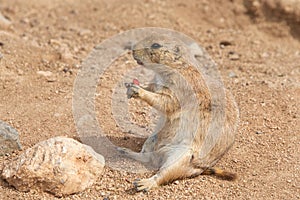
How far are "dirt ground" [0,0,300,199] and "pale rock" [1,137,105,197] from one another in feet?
0.25

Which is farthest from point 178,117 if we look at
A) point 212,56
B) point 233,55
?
point 233,55

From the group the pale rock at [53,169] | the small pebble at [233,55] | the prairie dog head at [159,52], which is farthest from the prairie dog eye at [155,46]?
the small pebble at [233,55]

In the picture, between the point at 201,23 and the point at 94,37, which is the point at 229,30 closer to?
the point at 201,23

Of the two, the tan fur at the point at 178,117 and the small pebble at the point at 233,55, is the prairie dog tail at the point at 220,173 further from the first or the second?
the small pebble at the point at 233,55

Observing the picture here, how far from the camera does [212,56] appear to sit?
7.96 metres

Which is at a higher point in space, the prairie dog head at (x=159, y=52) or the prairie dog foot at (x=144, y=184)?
the prairie dog head at (x=159, y=52)

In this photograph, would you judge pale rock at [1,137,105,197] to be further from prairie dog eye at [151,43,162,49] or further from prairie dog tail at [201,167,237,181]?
prairie dog eye at [151,43,162,49]

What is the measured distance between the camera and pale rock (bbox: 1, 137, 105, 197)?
4590mm

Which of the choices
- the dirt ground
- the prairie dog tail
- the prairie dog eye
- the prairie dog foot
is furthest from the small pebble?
the prairie dog foot

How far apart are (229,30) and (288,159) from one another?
12.9ft

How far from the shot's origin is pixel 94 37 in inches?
331

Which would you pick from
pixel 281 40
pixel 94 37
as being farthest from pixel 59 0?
pixel 281 40

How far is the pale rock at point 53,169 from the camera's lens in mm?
4590

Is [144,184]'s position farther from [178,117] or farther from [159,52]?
[159,52]
